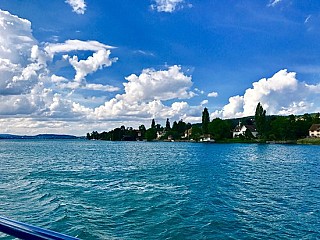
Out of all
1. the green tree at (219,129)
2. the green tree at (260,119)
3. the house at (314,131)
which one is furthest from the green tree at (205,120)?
the house at (314,131)

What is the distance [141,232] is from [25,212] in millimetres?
7158

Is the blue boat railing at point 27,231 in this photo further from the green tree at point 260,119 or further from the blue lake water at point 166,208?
the green tree at point 260,119

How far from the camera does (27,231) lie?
7.14 feet

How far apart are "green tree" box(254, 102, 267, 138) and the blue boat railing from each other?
162 metres

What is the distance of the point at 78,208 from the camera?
725 inches

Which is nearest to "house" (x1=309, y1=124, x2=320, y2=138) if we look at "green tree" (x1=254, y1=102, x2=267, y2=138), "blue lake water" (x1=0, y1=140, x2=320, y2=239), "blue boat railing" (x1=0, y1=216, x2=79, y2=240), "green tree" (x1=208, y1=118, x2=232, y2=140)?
"green tree" (x1=254, y1=102, x2=267, y2=138)

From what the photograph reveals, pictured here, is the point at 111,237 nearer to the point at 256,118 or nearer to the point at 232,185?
the point at 232,185

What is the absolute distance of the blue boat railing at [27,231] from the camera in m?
2.02

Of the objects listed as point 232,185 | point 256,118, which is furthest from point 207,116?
point 232,185

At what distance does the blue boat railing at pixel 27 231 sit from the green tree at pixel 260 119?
161793 millimetres

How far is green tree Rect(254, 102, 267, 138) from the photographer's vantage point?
15875 centimetres

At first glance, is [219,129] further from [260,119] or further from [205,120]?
[260,119]

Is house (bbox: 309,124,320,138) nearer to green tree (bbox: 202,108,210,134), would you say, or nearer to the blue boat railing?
green tree (bbox: 202,108,210,134)

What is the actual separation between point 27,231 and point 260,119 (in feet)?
544
